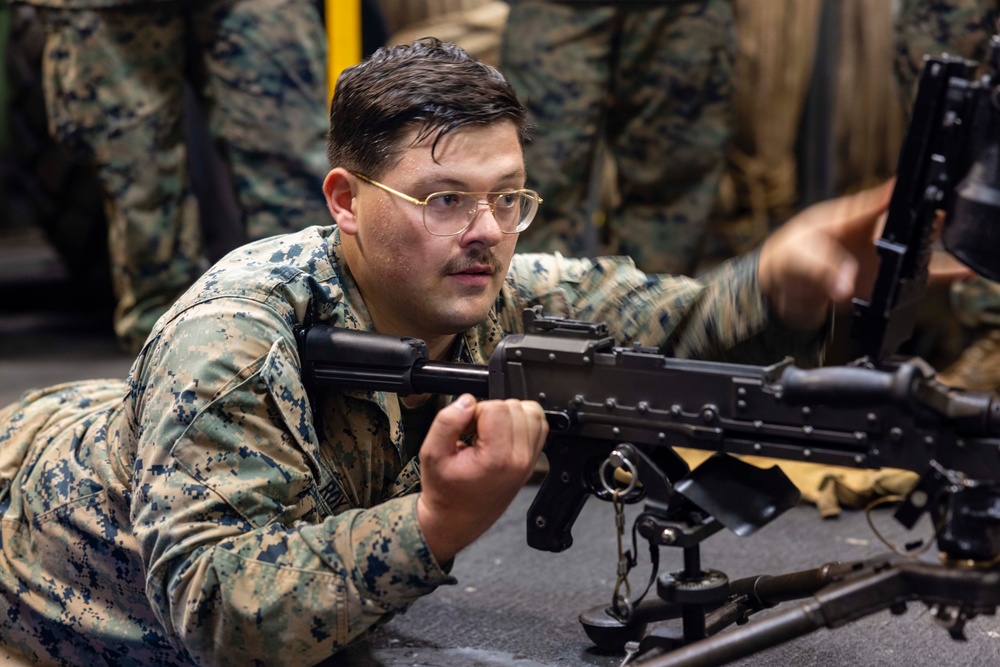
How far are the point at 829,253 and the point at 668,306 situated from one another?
16.2 inches

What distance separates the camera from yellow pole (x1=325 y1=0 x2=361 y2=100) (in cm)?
338

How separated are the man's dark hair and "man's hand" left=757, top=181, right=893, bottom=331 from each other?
0.43m

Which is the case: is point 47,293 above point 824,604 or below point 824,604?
below

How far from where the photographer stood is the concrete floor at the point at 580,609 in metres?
1.98

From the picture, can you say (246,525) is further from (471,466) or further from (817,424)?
(817,424)

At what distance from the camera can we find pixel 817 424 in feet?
4.40

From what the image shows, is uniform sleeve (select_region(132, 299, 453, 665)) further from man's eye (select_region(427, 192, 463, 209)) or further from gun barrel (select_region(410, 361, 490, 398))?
man's eye (select_region(427, 192, 463, 209))

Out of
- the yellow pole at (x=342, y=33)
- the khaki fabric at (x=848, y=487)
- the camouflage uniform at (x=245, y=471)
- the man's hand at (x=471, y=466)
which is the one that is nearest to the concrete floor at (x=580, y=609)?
the khaki fabric at (x=848, y=487)

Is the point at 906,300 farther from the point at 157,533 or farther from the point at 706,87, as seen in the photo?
the point at 706,87

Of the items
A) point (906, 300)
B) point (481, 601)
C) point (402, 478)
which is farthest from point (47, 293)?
point (906, 300)

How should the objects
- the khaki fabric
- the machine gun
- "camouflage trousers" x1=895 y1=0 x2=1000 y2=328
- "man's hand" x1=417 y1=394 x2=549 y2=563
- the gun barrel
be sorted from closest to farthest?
the machine gun, "man's hand" x1=417 y1=394 x2=549 y2=563, the gun barrel, the khaki fabric, "camouflage trousers" x1=895 y1=0 x2=1000 y2=328

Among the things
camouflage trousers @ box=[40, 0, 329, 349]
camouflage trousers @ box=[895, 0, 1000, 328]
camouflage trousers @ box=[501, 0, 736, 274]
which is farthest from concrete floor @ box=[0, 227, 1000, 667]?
camouflage trousers @ box=[40, 0, 329, 349]

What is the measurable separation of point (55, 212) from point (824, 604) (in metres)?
Result: 3.57

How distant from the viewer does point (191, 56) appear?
3.41 m
